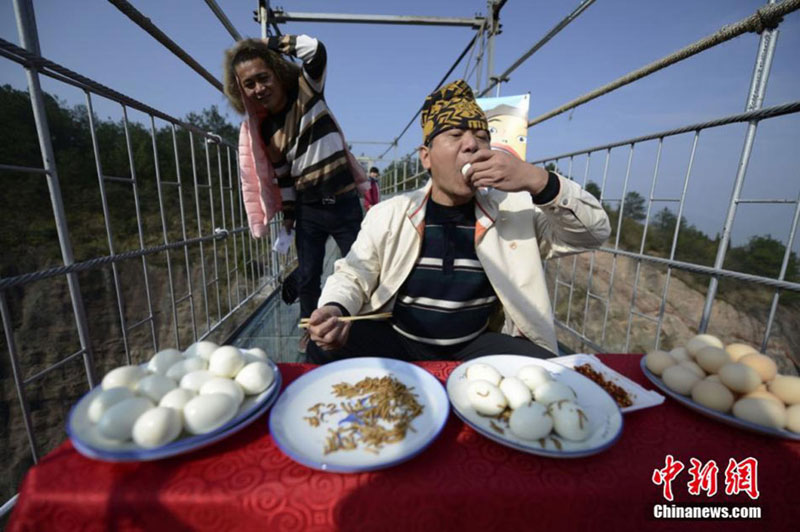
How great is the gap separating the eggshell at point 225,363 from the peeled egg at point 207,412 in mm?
113

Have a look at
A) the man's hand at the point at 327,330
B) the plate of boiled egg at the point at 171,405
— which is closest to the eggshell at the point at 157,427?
the plate of boiled egg at the point at 171,405

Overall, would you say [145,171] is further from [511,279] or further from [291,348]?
[511,279]

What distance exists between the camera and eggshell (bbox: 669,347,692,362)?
3.13 ft

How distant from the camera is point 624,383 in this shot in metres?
0.92

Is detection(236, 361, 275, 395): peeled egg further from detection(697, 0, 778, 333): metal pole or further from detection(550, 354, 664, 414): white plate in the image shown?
detection(697, 0, 778, 333): metal pole

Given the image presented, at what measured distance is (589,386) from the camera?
87cm

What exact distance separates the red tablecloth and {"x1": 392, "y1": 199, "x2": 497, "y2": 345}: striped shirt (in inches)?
36.1

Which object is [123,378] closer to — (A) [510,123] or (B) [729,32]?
(B) [729,32]

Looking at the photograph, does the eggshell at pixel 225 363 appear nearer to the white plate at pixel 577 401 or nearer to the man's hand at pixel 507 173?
the white plate at pixel 577 401

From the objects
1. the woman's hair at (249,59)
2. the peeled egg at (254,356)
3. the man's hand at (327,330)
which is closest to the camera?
the peeled egg at (254,356)

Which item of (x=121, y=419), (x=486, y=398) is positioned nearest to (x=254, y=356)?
(x=121, y=419)

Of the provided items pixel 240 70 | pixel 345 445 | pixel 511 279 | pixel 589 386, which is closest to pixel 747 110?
pixel 511 279

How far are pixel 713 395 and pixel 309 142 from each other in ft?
7.91

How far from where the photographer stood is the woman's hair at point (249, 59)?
79.4 inches
